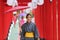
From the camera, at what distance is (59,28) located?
9.41 feet

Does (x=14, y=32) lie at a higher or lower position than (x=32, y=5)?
lower

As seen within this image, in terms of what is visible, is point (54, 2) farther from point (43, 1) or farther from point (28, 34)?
point (28, 34)

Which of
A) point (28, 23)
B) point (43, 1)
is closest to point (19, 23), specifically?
point (28, 23)

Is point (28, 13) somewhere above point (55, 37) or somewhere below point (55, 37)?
above

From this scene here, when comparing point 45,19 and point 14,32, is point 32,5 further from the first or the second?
point 14,32

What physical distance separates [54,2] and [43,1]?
87 millimetres

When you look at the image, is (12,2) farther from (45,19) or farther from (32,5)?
(45,19)

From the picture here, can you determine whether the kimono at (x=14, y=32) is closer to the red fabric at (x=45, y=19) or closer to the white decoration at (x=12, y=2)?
the red fabric at (x=45, y=19)

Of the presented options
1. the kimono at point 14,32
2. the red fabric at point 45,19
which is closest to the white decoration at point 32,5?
the red fabric at point 45,19

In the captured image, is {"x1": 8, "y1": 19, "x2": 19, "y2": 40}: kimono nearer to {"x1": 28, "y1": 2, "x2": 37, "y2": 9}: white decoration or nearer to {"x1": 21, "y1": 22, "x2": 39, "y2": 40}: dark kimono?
{"x1": 21, "y1": 22, "x2": 39, "y2": 40}: dark kimono

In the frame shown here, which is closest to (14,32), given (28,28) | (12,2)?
(28,28)

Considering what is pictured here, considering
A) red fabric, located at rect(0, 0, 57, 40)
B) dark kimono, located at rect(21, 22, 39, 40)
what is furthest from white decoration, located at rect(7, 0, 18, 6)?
dark kimono, located at rect(21, 22, 39, 40)

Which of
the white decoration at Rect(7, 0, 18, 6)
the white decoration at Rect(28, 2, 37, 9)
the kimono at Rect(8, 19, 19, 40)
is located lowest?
the kimono at Rect(8, 19, 19, 40)

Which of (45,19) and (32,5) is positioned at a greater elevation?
(32,5)
